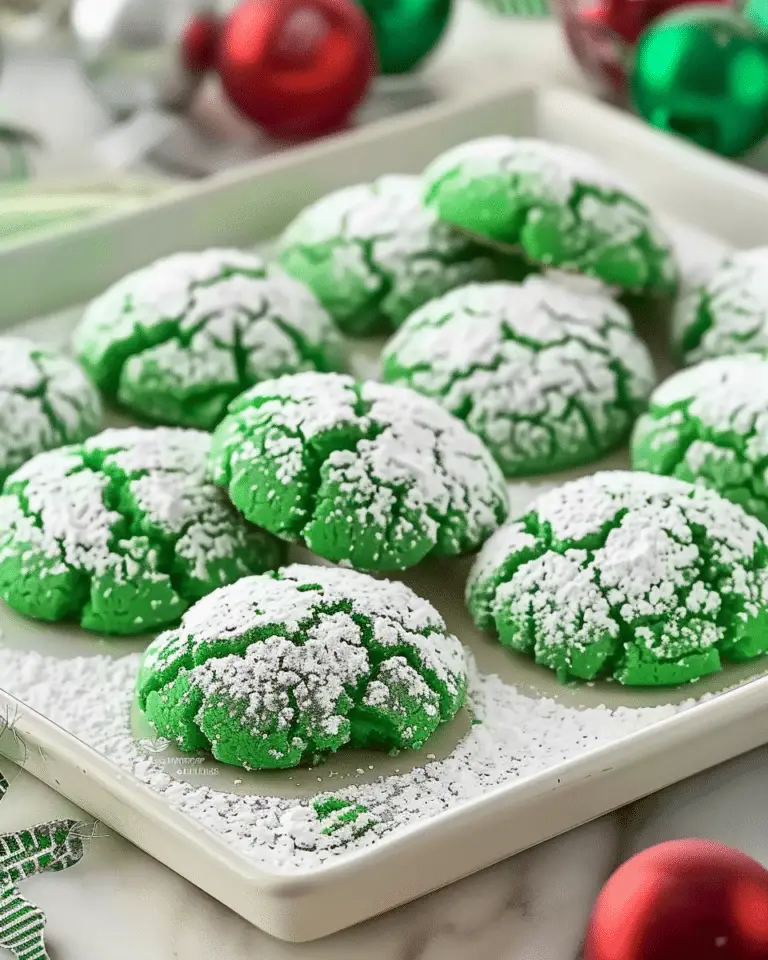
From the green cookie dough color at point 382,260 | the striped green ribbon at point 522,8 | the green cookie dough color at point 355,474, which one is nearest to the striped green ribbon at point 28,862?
the green cookie dough color at point 355,474

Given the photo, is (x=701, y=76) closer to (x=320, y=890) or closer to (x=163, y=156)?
(x=163, y=156)

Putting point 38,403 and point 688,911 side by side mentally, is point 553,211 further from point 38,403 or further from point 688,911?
point 688,911

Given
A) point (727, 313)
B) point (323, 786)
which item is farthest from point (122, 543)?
point (727, 313)

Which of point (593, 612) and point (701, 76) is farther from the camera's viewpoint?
point (701, 76)

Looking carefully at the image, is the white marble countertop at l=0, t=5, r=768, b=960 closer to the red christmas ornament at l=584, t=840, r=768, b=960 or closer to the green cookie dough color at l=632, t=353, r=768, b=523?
the red christmas ornament at l=584, t=840, r=768, b=960

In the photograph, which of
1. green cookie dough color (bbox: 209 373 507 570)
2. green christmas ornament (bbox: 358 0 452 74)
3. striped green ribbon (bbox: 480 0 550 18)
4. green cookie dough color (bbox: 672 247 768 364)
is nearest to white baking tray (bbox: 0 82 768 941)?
green cookie dough color (bbox: 209 373 507 570)

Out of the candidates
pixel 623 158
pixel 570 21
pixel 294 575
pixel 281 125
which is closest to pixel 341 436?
pixel 294 575
